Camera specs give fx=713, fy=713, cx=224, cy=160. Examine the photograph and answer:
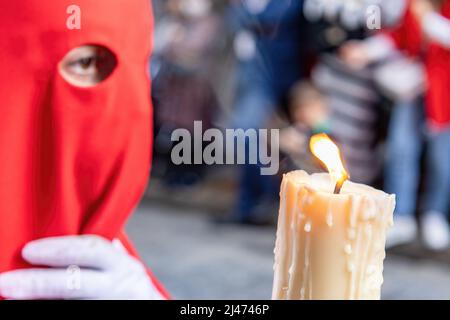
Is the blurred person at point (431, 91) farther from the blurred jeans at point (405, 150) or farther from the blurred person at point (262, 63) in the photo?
the blurred person at point (262, 63)

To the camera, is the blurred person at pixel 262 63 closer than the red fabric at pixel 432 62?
No

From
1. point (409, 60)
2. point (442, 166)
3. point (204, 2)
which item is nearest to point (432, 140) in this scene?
point (442, 166)

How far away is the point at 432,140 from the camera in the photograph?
7.69 feet

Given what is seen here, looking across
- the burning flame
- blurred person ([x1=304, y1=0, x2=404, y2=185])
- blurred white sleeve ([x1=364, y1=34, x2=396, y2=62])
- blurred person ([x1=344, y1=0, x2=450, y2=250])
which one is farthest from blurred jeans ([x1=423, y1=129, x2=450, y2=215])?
the burning flame

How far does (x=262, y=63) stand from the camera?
2.53 metres

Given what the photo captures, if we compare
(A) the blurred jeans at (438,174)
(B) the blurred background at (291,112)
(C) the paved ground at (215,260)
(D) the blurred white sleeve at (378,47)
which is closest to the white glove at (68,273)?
(C) the paved ground at (215,260)

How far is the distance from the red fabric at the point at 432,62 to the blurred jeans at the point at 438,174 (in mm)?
67

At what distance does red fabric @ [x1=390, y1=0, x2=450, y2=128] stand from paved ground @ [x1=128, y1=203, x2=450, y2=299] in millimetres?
467

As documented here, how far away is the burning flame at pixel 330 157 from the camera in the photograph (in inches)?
16.3

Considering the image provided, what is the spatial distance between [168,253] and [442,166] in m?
0.94

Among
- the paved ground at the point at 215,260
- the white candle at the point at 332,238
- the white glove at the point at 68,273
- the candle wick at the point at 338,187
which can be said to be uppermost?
the candle wick at the point at 338,187

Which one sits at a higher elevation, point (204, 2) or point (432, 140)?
point (204, 2)

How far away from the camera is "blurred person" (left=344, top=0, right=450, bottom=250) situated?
2.09m
